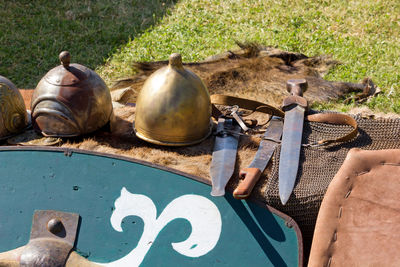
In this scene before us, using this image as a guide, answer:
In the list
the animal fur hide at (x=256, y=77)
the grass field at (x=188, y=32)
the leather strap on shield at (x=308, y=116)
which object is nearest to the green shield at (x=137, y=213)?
the leather strap on shield at (x=308, y=116)

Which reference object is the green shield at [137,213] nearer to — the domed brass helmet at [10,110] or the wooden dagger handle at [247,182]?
the wooden dagger handle at [247,182]

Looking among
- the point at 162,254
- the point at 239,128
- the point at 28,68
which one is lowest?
the point at 28,68

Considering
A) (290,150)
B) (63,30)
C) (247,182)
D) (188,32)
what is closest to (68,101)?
(247,182)

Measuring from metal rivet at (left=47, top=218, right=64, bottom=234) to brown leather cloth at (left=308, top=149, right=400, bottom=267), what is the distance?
96 cm

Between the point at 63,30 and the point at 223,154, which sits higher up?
the point at 223,154

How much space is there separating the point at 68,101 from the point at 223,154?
0.77m

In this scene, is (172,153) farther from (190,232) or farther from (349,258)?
(349,258)

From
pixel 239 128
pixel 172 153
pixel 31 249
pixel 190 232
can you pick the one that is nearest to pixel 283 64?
pixel 239 128

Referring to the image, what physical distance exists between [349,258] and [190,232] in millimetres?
592

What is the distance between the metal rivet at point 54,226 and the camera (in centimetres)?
179

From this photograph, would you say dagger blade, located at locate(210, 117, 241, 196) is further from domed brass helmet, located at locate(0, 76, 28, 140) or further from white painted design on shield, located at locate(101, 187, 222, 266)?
domed brass helmet, located at locate(0, 76, 28, 140)

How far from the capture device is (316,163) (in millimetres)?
2076

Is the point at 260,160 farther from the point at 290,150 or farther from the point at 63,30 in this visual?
the point at 63,30

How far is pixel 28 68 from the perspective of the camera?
4.47 m
